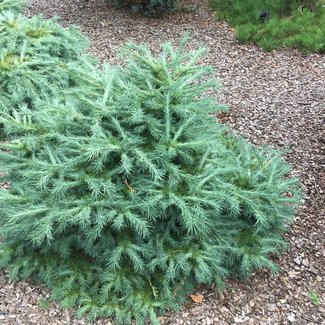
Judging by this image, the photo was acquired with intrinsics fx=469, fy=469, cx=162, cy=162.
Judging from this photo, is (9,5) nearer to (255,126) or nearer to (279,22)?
(255,126)

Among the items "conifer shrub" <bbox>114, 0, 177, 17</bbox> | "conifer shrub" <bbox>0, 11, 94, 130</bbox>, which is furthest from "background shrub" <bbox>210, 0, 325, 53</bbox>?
"conifer shrub" <bbox>0, 11, 94, 130</bbox>

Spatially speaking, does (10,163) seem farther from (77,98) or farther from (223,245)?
(223,245)

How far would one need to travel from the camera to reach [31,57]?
13.4 feet

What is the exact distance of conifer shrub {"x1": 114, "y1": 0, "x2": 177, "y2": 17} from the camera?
6.85 m

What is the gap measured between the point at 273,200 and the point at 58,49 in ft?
8.32

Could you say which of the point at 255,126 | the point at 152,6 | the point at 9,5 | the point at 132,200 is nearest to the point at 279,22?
the point at 152,6

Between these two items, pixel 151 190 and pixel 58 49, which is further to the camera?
pixel 58 49

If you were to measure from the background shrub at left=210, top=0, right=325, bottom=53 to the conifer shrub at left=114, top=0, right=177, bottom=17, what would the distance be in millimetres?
742

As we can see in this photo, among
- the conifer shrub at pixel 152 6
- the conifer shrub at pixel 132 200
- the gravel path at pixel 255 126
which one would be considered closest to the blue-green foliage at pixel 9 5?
the gravel path at pixel 255 126

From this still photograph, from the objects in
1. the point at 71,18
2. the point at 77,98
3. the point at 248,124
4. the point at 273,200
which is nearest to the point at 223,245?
the point at 273,200

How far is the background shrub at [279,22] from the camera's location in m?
5.95

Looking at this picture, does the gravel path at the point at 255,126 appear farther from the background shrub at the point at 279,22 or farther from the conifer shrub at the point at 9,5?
the conifer shrub at the point at 9,5

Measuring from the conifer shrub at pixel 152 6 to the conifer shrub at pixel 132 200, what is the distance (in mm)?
4292

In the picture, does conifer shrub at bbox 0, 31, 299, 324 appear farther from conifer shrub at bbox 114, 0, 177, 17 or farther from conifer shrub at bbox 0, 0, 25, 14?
conifer shrub at bbox 114, 0, 177, 17
